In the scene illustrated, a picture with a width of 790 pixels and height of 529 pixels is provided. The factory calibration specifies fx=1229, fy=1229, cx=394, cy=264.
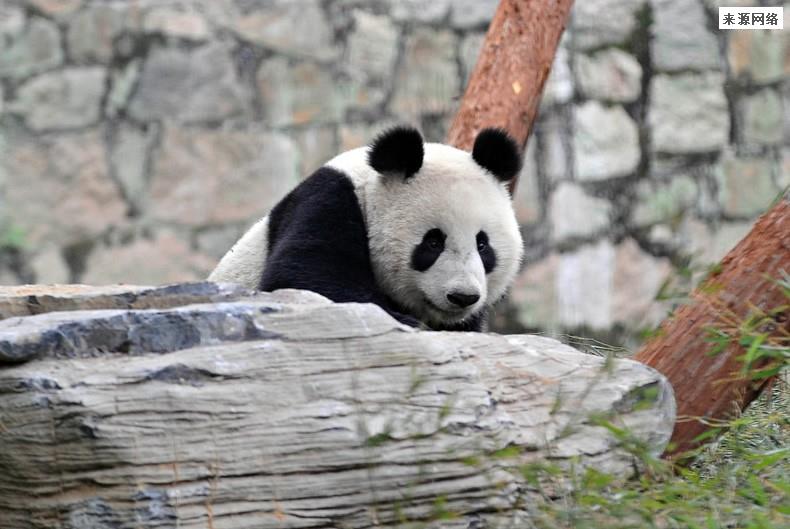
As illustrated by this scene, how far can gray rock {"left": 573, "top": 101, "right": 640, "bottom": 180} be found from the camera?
5816 millimetres

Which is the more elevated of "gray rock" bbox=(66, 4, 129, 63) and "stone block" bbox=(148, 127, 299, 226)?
"gray rock" bbox=(66, 4, 129, 63)

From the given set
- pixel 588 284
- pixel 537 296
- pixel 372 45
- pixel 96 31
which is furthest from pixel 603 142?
pixel 96 31

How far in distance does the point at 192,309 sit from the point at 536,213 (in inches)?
144

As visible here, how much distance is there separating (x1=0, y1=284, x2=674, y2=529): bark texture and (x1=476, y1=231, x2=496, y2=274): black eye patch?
86cm

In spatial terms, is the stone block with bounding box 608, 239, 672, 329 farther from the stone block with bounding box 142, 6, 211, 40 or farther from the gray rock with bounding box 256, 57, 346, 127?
the stone block with bounding box 142, 6, 211, 40

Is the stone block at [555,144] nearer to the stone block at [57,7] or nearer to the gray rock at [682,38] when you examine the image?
the gray rock at [682,38]

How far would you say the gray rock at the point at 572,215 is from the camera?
230 inches

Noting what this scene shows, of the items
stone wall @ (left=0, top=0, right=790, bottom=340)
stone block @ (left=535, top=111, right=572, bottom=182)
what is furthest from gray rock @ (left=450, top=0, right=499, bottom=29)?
stone block @ (left=535, top=111, right=572, bottom=182)

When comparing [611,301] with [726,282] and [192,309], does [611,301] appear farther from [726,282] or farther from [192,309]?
[192,309]

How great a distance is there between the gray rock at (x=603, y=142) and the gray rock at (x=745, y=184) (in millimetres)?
441

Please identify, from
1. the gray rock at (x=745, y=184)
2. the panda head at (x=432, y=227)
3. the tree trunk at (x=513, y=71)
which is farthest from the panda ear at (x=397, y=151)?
the gray rock at (x=745, y=184)

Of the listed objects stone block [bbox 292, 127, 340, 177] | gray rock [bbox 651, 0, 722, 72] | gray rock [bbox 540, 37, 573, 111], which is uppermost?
gray rock [bbox 651, 0, 722, 72]

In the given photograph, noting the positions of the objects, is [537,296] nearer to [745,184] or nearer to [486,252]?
[745,184]

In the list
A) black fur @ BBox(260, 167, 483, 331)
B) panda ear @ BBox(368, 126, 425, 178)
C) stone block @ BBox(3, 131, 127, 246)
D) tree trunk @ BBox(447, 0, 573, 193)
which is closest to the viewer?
black fur @ BBox(260, 167, 483, 331)
